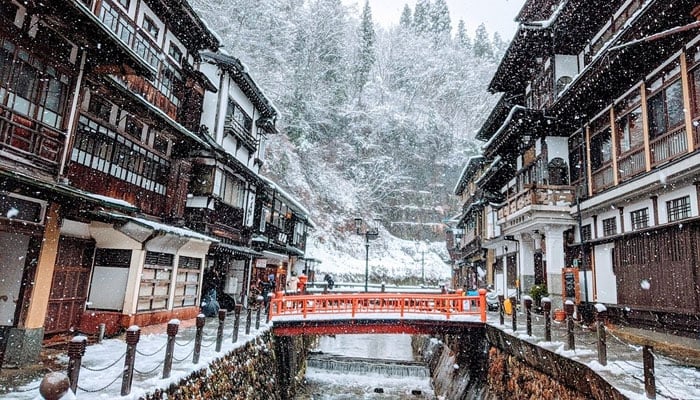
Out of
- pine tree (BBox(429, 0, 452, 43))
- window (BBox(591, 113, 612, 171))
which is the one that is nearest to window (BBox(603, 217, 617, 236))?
window (BBox(591, 113, 612, 171))

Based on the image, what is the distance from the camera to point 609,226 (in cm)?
1509

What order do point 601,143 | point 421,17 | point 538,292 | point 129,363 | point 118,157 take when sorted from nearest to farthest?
point 129,363, point 118,157, point 601,143, point 538,292, point 421,17

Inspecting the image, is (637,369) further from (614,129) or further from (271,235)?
(271,235)

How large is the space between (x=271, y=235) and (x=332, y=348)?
1007cm

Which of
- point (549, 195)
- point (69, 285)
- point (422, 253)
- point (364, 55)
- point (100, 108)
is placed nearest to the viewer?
point (69, 285)

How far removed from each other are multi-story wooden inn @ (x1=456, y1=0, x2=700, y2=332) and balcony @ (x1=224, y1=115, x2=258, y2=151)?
14957 millimetres

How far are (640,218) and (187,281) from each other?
58.8 ft

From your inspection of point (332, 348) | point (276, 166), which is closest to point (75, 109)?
point (332, 348)

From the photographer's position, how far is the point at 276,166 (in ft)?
167

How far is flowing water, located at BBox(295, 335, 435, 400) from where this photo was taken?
64.5ft

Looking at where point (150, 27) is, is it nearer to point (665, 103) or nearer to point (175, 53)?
point (175, 53)

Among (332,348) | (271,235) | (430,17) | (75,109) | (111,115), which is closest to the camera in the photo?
(75,109)

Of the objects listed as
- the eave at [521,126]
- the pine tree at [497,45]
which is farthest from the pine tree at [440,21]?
the eave at [521,126]

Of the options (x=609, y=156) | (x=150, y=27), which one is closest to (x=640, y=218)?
(x=609, y=156)
